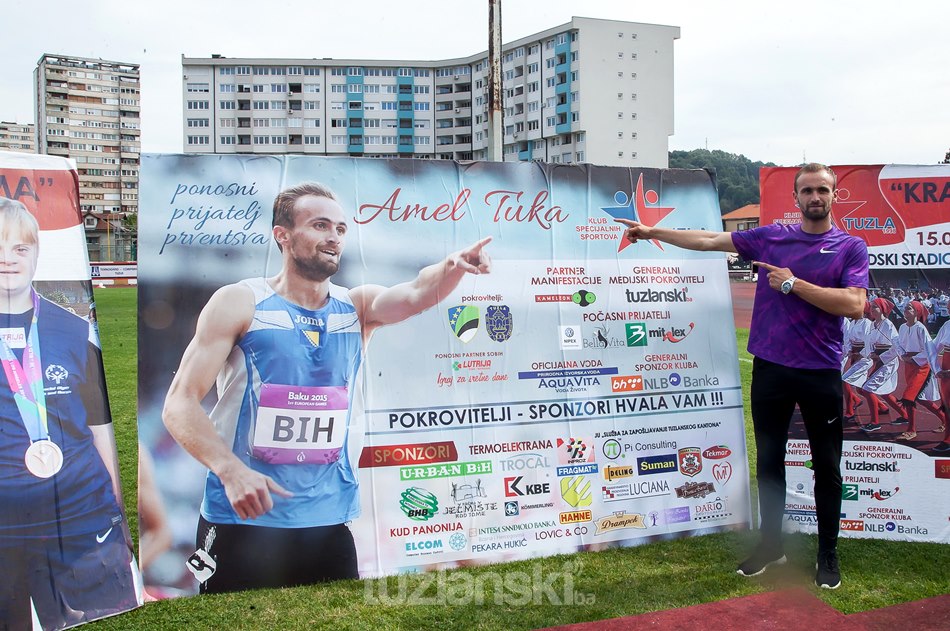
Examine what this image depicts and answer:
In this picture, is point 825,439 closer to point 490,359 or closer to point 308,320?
point 490,359

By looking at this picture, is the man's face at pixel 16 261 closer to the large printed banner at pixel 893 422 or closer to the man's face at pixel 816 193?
the man's face at pixel 816 193

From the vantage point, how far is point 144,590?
11.9 feet

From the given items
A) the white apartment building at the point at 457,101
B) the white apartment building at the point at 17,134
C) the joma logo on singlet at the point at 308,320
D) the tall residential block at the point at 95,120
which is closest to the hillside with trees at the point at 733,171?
the white apartment building at the point at 457,101

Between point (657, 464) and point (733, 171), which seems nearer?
point (657, 464)

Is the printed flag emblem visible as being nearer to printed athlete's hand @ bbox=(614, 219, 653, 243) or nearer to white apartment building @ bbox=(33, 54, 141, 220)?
printed athlete's hand @ bbox=(614, 219, 653, 243)

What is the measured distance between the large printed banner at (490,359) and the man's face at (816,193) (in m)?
0.91

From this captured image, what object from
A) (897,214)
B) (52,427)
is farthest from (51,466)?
(897,214)

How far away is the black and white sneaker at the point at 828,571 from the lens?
385 cm

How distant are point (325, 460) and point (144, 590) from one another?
3.51 ft

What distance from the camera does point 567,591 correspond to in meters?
3.76

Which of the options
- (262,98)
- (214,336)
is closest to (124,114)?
(262,98)

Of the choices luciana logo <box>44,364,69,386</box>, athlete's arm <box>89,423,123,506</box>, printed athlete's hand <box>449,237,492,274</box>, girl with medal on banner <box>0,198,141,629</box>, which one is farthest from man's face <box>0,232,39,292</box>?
printed athlete's hand <box>449,237,492,274</box>

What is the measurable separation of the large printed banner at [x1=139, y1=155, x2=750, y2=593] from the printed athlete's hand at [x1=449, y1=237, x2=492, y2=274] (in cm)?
2

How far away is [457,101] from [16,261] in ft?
271
